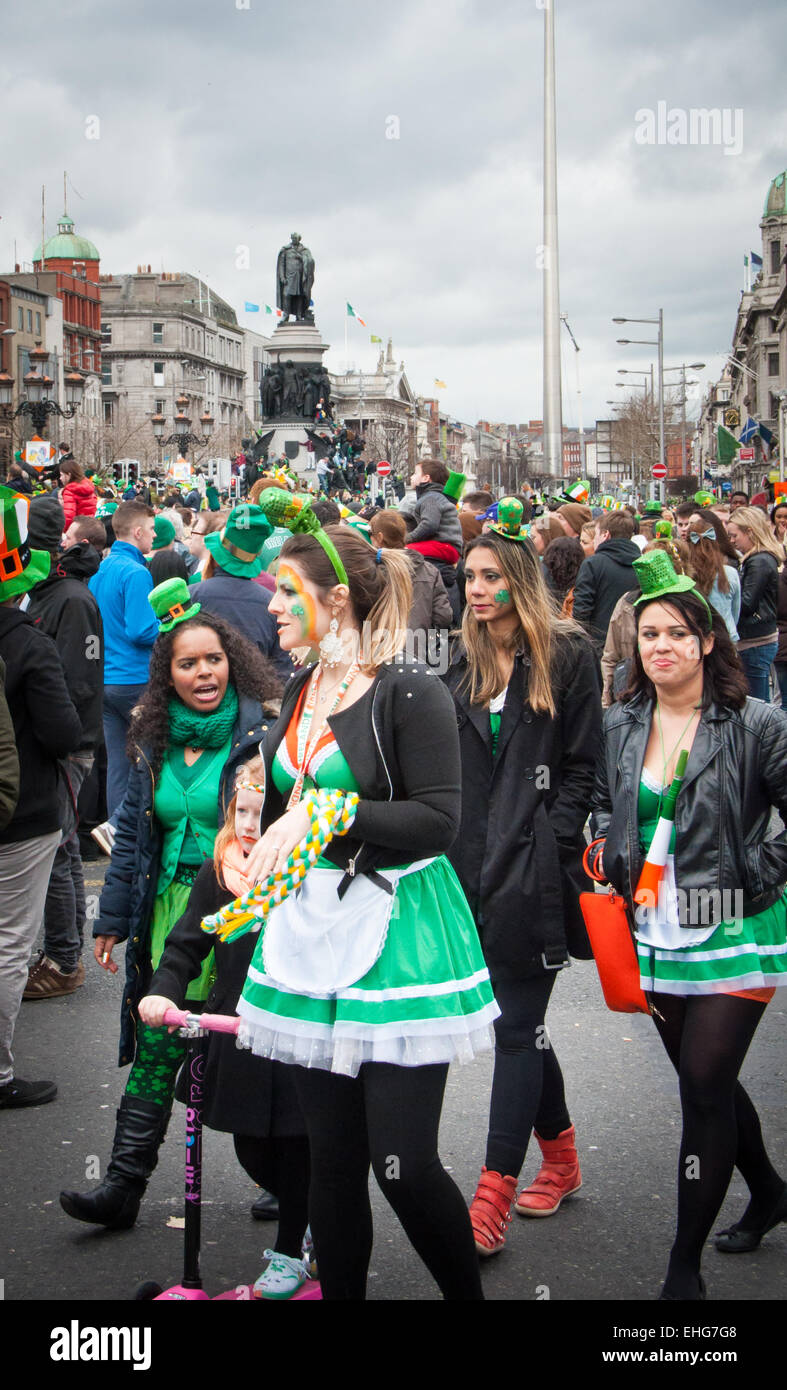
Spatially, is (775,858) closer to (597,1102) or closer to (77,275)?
(597,1102)

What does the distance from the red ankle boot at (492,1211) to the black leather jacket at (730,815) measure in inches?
36.3

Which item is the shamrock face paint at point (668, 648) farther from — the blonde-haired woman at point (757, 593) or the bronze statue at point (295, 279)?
the bronze statue at point (295, 279)

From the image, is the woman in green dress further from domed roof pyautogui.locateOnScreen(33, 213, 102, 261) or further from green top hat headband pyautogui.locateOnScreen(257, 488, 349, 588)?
→ domed roof pyautogui.locateOnScreen(33, 213, 102, 261)

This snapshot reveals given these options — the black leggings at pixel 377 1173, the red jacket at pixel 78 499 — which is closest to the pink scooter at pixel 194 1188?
the black leggings at pixel 377 1173

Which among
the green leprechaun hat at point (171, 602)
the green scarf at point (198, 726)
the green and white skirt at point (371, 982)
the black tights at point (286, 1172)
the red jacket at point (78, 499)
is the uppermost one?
the red jacket at point (78, 499)

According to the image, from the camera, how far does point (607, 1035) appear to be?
5.89 metres

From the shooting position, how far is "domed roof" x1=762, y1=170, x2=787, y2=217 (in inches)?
3816

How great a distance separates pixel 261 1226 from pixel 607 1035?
7.08ft

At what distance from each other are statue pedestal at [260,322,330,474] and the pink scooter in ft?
116

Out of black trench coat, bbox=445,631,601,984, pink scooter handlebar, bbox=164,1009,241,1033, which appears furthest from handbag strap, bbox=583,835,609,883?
pink scooter handlebar, bbox=164,1009,241,1033

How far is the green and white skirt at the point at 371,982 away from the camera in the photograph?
2.91 meters

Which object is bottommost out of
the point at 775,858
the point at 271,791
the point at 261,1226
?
the point at 261,1226

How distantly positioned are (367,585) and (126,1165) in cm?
193
